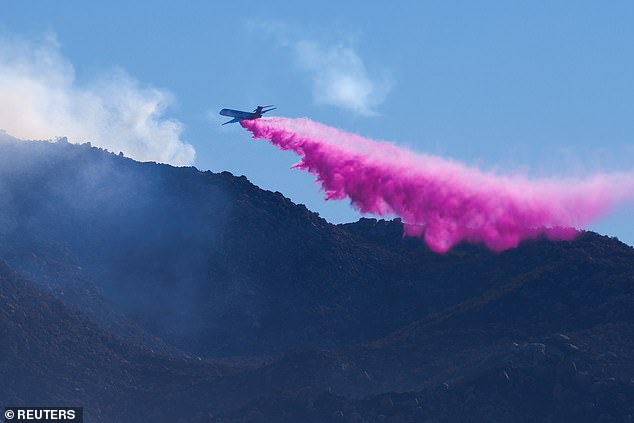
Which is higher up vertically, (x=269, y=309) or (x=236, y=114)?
(x=236, y=114)

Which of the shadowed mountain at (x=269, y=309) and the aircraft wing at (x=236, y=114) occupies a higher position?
the aircraft wing at (x=236, y=114)

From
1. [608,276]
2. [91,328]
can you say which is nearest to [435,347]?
[608,276]

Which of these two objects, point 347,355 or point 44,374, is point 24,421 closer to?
point 44,374

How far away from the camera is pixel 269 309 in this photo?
479 feet

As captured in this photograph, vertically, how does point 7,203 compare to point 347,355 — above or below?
above

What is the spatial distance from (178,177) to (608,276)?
1676 inches

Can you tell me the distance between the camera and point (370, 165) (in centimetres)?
14412

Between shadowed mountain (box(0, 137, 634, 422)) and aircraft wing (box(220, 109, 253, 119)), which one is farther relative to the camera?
aircraft wing (box(220, 109, 253, 119))

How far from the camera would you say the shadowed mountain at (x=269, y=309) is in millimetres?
117875

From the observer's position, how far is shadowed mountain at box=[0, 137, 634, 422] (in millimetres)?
117875

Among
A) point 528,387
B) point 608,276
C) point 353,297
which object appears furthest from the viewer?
point 353,297

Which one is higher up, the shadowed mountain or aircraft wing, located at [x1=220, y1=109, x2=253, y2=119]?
aircraft wing, located at [x1=220, y1=109, x2=253, y2=119]

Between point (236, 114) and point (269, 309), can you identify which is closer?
point (236, 114)

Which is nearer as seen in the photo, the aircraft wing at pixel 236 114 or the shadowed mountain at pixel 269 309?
the shadowed mountain at pixel 269 309
